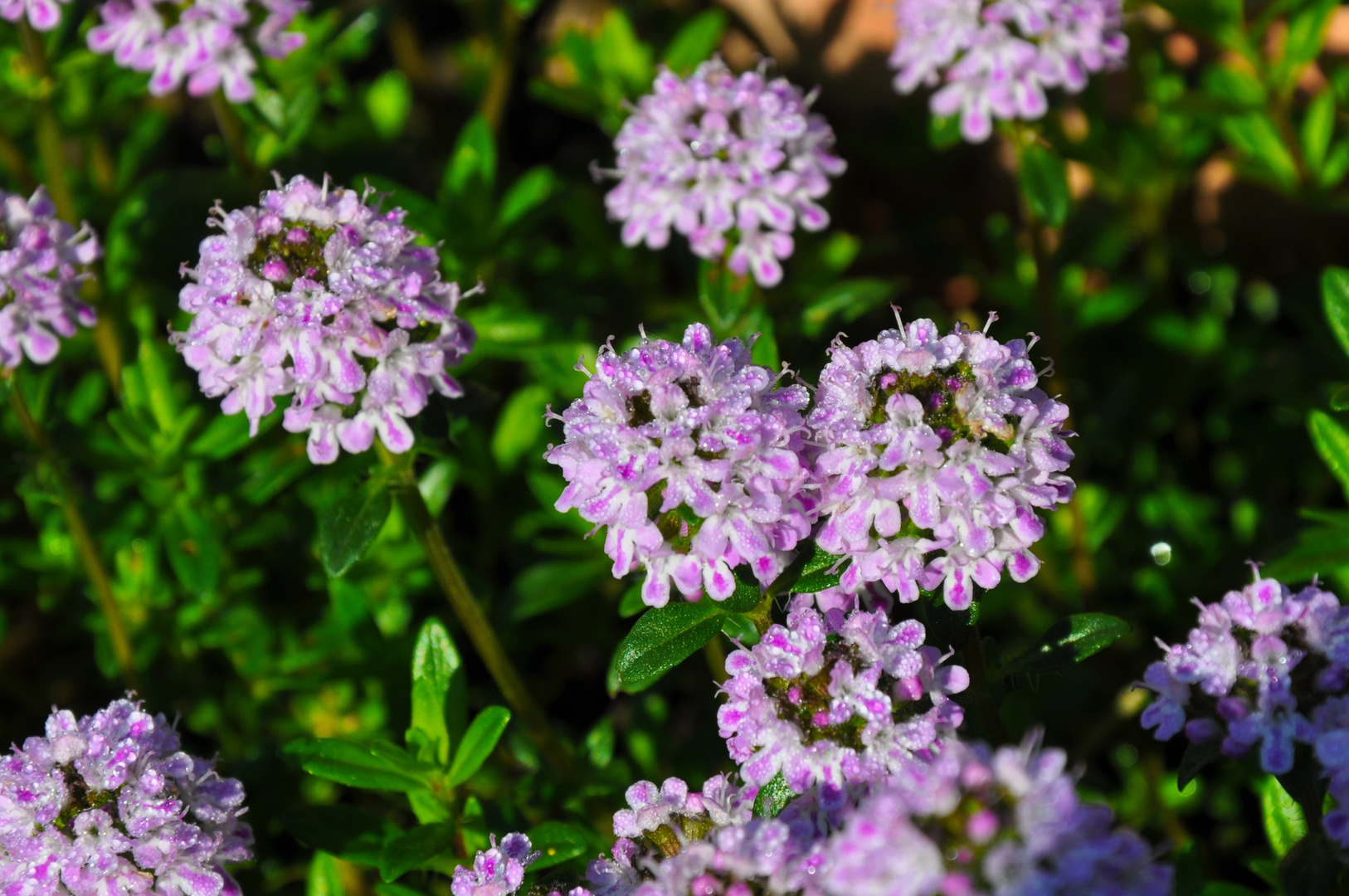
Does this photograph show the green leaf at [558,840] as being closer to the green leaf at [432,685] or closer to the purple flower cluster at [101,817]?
the green leaf at [432,685]

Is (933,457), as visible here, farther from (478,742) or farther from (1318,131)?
(1318,131)

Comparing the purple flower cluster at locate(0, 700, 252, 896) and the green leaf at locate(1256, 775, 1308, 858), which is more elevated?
the purple flower cluster at locate(0, 700, 252, 896)

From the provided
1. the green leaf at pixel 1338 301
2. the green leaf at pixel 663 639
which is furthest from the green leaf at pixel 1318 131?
the green leaf at pixel 663 639

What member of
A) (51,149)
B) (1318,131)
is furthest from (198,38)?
(1318,131)

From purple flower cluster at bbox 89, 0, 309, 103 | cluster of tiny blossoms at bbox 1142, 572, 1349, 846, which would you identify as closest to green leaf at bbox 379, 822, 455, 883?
cluster of tiny blossoms at bbox 1142, 572, 1349, 846

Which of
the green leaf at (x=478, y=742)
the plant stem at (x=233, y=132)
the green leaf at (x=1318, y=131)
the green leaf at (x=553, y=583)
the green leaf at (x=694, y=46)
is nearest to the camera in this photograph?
the green leaf at (x=478, y=742)

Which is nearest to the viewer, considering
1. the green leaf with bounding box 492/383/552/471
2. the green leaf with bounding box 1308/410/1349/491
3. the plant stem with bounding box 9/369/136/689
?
the green leaf with bounding box 1308/410/1349/491

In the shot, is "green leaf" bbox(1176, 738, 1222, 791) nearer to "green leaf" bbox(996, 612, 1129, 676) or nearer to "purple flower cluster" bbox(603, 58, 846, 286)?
"green leaf" bbox(996, 612, 1129, 676)

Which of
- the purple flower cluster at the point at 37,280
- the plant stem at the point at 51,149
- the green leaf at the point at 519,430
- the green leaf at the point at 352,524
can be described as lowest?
the green leaf at the point at 519,430
